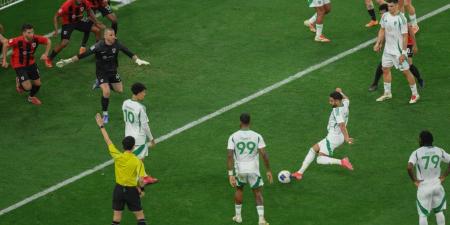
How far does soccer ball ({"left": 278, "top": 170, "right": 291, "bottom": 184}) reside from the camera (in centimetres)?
2061

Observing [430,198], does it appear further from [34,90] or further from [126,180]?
[34,90]

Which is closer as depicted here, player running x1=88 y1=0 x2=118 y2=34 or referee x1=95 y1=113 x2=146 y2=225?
referee x1=95 y1=113 x2=146 y2=225

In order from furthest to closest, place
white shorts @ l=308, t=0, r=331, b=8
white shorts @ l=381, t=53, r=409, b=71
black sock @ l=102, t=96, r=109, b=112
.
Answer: white shorts @ l=308, t=0, r=331, b=8 → black sock @ l=102, t=96, r=109, b=112 → white shorts @ l=381, t=53, r=409, b=71

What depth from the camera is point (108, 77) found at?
2339 cm

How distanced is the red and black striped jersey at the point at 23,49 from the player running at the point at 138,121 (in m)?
4.69

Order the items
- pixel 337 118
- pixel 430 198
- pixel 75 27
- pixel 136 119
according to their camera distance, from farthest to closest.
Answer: pixel 75 27 < pixel 337 118 < pixel 136 119 < pixel 430 198

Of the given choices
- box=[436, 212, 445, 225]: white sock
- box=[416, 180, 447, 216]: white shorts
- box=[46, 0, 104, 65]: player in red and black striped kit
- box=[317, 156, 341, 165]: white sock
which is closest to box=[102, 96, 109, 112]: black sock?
box=[46, 0, 104, 65]: player in red and black striped kit

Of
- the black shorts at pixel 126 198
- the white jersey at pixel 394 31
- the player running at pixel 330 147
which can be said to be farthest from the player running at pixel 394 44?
the black shorts at pixel 126 198

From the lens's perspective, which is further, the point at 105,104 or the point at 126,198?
the point at 105,104

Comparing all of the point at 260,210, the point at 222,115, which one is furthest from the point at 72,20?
the point at 260,210

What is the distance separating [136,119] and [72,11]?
6377 millimetres

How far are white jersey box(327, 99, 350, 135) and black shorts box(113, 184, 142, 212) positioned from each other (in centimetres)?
417

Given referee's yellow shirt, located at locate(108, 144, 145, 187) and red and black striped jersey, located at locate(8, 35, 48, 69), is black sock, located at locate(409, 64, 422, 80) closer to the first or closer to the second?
referee's yellow shirt, located at locate(108, 144, 145, 187)

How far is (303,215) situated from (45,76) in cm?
860
